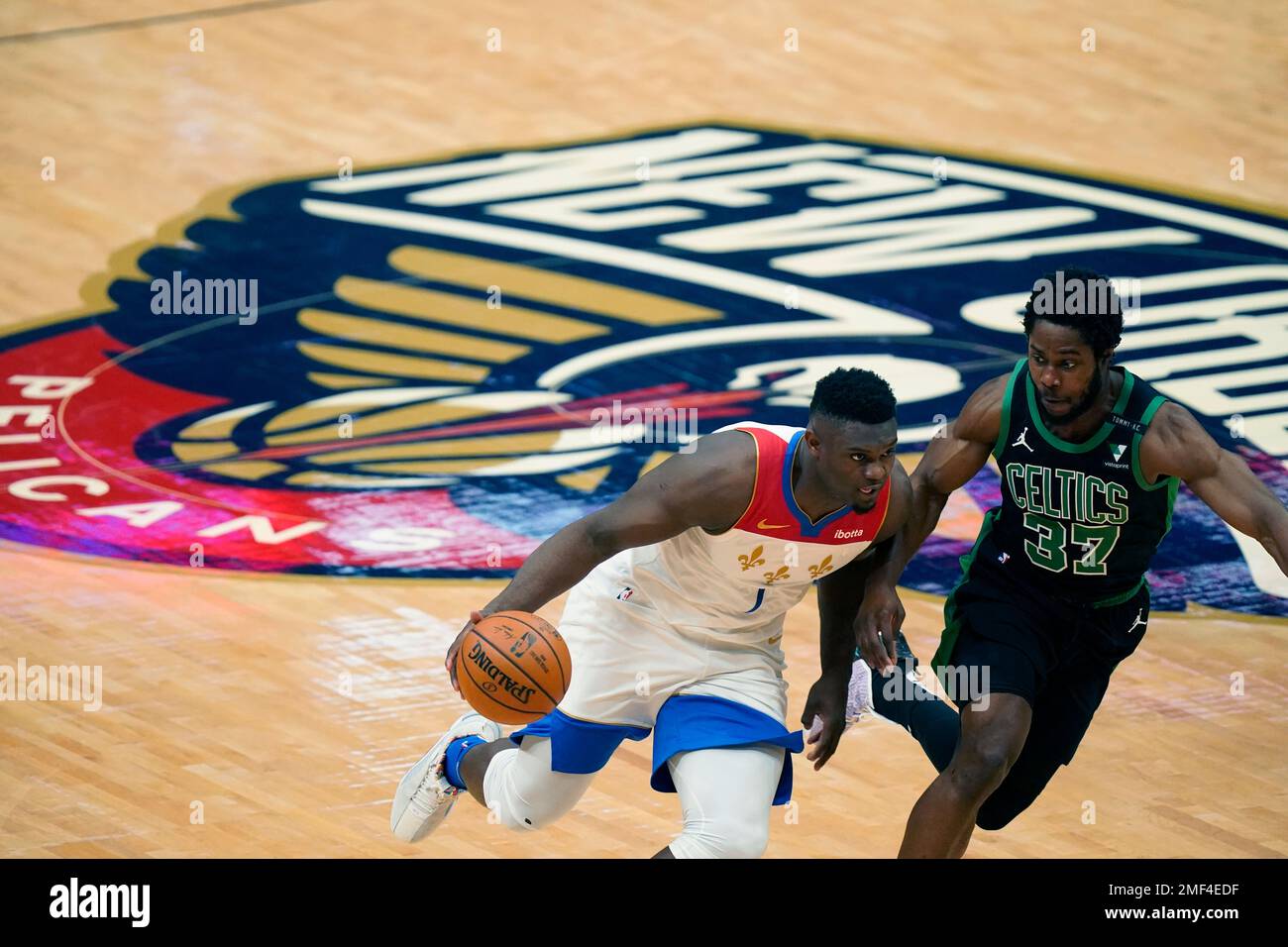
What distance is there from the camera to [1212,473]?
5582mm

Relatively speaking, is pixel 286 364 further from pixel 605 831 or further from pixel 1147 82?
pixel 1147 82

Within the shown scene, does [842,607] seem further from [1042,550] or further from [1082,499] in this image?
[1082,499]

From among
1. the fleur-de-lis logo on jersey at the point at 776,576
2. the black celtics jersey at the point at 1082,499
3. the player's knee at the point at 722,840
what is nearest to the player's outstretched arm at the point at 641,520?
the fleur-de-lis logo on jersey at the point at 776,576

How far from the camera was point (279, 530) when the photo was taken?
29.9 ft

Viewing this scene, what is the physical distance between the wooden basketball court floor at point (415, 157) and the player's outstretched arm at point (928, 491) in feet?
3.92

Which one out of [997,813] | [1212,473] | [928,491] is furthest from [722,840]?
[1212,473]

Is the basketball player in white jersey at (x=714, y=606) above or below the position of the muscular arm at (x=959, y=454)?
below

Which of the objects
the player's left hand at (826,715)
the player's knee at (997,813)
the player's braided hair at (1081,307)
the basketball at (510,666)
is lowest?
the player's knee at (997,813)

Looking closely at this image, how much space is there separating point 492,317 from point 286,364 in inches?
50.8

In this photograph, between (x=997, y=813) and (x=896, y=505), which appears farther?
(x=997, y=813)

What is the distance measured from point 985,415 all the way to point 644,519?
1.19 metres

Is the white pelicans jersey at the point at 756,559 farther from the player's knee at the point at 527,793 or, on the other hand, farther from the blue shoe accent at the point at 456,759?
the blue shoe accent at the point at 456,759

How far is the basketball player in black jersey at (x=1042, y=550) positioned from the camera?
18.3ft
